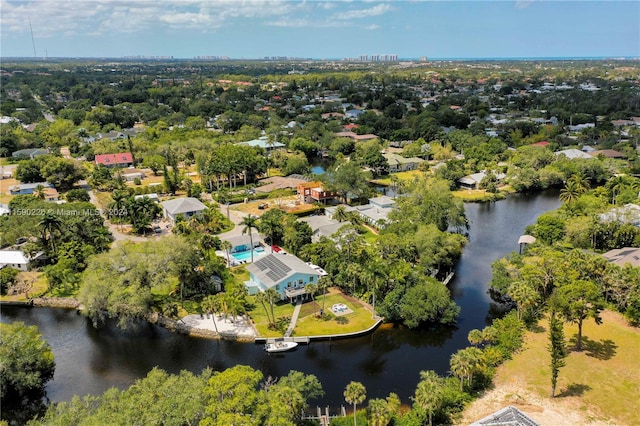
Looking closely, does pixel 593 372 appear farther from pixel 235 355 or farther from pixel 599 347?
pixel 235 355

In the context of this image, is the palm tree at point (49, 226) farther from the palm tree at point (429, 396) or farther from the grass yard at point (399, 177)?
the grass yard at point (399, 177)

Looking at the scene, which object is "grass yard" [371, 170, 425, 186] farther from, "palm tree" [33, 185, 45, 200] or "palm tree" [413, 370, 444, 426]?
"palm tree" [413, 370, 444, 426]

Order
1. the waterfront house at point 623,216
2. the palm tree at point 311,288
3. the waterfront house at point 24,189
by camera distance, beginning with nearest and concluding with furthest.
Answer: the palm tree at point 311,288 < the waterfront house at point 623,216 < the waterfront house at point 24,189

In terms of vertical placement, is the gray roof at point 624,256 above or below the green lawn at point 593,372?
above

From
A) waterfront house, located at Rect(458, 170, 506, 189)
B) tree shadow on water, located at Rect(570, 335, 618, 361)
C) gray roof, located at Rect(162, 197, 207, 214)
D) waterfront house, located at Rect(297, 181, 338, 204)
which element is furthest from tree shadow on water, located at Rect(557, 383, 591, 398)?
waterfront house, located at Rect(458, 170, 506, 189)

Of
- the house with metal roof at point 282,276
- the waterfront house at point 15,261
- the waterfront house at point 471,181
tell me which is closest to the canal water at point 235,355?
the waterfront house at point 15,261

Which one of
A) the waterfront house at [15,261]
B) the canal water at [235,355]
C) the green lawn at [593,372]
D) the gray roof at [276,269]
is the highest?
the gray roof at [276,269]
